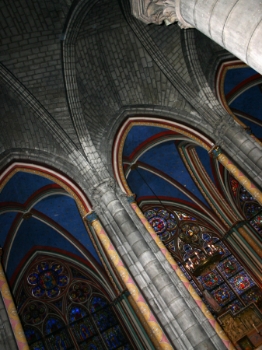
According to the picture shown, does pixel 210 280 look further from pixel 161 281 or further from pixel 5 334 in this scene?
pixel 5 334

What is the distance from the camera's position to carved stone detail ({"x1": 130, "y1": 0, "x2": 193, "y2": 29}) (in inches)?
162

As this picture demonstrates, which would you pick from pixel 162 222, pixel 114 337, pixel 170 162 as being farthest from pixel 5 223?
pixel 170 162

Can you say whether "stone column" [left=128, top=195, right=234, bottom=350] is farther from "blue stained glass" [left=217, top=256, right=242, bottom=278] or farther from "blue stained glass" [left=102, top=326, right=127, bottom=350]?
"blue stained glass" [left=217, top=256, right=242, bottom=278]

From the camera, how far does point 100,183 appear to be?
25.6ft

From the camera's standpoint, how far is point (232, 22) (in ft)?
10.4

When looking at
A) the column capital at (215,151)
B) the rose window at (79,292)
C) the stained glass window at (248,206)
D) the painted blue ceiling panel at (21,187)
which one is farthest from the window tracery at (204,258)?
the painted blue ceiling panel at (21,187)

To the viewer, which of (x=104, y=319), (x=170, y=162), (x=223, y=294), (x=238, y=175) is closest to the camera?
(x=238, y=175)

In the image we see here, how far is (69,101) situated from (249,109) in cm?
753

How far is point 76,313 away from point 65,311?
1.23 ft

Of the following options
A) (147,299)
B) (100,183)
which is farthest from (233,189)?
(147,299)

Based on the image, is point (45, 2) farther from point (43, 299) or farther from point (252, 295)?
point (252, 295)

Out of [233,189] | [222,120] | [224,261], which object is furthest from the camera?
[233,189]

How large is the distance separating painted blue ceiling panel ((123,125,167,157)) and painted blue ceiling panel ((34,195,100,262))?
2.55 m

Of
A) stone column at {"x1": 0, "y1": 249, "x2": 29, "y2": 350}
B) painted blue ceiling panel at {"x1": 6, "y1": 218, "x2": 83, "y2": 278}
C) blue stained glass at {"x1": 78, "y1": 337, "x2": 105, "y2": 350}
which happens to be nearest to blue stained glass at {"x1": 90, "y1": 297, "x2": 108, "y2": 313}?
blue stained glass at {"x1": 78, "y1": 337, "x2": 105, "y2": 350}
